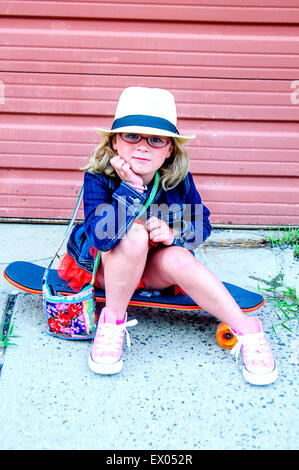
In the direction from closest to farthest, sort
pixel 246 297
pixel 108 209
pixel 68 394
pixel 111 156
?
pixel 68 394
pixel 108 209
pixel 111 156
pixel 246 297

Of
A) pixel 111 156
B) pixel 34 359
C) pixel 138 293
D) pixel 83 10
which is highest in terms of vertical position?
pixel 83 10

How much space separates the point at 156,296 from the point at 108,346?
0.39 m

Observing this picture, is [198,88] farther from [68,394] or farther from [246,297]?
[68,394]

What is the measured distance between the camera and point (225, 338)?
7.47 feet

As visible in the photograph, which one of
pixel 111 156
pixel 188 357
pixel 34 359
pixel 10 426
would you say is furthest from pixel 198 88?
pixel 10 426

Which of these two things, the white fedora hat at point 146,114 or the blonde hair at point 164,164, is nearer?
the white fedora hat at point 146,114

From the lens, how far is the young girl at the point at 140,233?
2.08 m

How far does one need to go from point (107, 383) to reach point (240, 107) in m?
2.12

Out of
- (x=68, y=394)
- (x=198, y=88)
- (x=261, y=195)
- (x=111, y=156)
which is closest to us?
(x=68, y=394)

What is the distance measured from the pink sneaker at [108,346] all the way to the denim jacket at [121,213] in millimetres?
315

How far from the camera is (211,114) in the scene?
332 cm

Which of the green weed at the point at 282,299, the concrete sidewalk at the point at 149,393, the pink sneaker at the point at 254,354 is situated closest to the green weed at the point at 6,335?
Result: the concrete sidewalk at the point at 149,393

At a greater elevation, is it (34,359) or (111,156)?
(111,156)

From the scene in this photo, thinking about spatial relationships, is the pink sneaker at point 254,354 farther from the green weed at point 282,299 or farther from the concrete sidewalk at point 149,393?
the green weed at point 282,299
